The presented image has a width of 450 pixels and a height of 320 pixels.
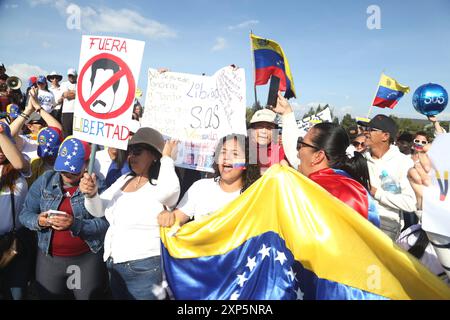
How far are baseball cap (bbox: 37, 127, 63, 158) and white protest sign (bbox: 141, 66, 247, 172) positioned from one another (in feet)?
3.03

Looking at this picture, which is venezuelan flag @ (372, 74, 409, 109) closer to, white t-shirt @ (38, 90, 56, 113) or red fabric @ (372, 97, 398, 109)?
red fabric @ (372, 97, 398, 109)

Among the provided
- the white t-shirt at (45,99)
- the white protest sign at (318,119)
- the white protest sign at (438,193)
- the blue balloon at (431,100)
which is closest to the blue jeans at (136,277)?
the white protest sign at (438,193)

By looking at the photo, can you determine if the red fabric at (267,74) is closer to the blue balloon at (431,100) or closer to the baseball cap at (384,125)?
the baseball cap at (384,125)

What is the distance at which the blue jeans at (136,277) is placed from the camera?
2.65 m

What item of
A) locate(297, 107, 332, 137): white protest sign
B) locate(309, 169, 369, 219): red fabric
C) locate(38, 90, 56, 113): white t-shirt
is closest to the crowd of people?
locate(309, 169, 369, 219): red fabric

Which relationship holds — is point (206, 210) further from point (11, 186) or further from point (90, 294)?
point (11, 186)

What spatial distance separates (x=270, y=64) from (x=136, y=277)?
109 inches

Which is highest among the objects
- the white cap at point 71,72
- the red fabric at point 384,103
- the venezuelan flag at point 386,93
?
the white cap at point 71,72

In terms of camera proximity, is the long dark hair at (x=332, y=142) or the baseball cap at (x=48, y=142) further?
the baseball cap at (x=48, y=142)

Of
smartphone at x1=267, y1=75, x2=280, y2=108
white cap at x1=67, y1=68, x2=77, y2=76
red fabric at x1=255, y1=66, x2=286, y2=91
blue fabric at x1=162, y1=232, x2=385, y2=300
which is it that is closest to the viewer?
blue fabric at x1=162, y1=232, x2=385, y2=300

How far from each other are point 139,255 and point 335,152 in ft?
5.83

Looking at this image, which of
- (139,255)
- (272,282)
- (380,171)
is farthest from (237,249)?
(380,171)

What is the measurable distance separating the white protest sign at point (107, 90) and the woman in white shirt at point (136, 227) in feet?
1.19

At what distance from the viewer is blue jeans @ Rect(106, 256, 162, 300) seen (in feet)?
8.68
